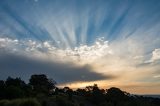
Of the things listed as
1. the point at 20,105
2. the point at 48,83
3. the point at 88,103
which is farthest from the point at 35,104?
the point at 48,83

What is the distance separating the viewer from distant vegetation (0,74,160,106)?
56.1 metres

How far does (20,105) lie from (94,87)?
210 feet

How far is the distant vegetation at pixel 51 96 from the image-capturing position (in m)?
56.1

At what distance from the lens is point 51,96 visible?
76.6 metres

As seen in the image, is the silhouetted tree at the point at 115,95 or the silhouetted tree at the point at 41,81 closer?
the silhouetted tree at the point at 115,95

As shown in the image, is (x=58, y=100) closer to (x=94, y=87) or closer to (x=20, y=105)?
(x=20, y=105)

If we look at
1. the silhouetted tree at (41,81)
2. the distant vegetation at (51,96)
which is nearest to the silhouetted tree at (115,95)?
the distant vegetation at (51,96)

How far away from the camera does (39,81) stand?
11194 centimetres

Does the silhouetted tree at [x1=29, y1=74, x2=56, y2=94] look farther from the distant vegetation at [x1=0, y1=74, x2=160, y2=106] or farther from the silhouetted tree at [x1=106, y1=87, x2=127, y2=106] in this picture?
the silhouetted tree at [x1=106, y1=87, x2=127, y2=106]

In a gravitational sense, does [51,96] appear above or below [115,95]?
below

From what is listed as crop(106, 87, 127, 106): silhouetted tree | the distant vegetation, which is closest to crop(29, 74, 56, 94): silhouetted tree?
the distant vegetation

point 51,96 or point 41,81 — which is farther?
point 41,81

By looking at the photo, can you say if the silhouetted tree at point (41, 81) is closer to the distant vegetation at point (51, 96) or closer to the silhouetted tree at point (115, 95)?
the distant vegetation at point (51, 96)

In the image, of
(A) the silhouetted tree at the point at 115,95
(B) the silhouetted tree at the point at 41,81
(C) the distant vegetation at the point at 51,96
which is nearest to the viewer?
(C) the distant vegetation at the point at 51,96
